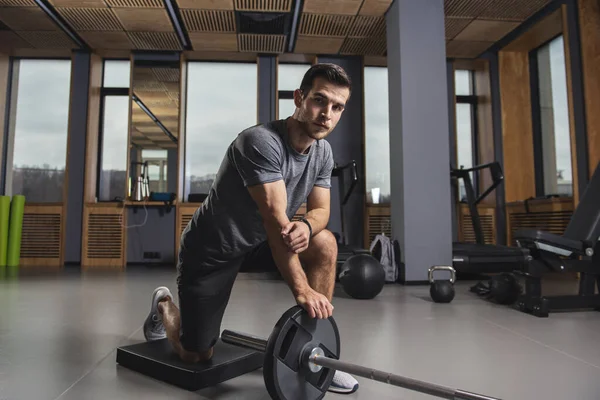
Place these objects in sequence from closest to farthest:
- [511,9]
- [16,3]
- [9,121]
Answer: [16,3]
[511,9]
[9,121]

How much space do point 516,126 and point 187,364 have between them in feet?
19.9

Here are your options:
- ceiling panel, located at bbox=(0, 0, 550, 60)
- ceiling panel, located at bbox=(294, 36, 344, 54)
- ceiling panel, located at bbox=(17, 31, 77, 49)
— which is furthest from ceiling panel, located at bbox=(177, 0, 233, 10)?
ceiling panel, located at bbox=(17, 31, 77, 49)

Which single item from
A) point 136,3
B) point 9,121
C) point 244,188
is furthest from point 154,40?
point 244,188

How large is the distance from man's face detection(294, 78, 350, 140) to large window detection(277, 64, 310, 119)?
16.7 feet

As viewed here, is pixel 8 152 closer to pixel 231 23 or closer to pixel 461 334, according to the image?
pixel 231 23

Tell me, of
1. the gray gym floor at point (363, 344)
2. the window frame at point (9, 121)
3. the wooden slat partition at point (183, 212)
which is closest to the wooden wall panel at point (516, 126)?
the gray gym floor at point (363, 344)

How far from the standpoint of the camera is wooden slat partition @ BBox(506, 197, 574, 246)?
15.8ft

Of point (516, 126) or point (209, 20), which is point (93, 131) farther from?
point (516, 126)

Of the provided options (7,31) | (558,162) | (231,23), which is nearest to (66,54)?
(7,31)

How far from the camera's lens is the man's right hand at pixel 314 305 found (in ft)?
4.01

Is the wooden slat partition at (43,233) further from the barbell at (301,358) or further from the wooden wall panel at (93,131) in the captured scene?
the barbell at (301,358)

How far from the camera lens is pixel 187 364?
61.1 inches

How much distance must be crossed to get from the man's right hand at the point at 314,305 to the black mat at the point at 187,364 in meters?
0.50

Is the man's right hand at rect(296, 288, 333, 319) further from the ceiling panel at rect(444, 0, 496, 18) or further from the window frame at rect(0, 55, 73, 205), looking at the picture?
the window frame at rect(0, 55, 73, 205)
